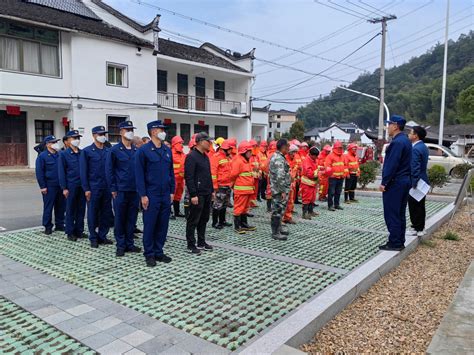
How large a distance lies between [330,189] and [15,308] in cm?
763

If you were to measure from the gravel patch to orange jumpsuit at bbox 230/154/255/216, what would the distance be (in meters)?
2.89

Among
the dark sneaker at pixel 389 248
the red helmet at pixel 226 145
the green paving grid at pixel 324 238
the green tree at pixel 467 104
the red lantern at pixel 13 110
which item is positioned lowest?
the green paving grid at pixel 324 238

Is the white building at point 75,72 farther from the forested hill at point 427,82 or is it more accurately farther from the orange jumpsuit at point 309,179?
the forested hill at point 427,82

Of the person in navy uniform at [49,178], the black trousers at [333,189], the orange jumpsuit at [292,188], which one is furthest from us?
the black trousers at [333,189]

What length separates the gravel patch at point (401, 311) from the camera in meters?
3.43

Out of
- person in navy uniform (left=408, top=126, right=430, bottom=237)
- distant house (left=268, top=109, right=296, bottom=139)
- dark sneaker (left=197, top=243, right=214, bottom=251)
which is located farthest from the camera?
distant house (left=268, top=109, right=296, bottom=139)

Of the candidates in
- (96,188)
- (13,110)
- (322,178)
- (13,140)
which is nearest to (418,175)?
(322,178)

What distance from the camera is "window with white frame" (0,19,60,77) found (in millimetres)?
17312

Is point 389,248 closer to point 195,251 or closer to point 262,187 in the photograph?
point 195,251

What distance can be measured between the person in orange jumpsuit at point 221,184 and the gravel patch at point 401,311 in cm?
351

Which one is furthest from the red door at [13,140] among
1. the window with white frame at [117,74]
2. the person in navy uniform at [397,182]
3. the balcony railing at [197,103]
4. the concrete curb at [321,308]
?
the concrete curb at [321,308]

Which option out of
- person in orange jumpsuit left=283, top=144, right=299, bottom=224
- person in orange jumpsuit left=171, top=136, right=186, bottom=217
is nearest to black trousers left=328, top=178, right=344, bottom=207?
person in orange jumpsuit left=283, top=144, right=299, bottom=224

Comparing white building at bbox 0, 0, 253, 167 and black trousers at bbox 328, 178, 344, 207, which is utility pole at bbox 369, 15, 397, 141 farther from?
black trousers at bbox 328, 178, 344, 207

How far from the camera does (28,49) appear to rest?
18031 millimetres
